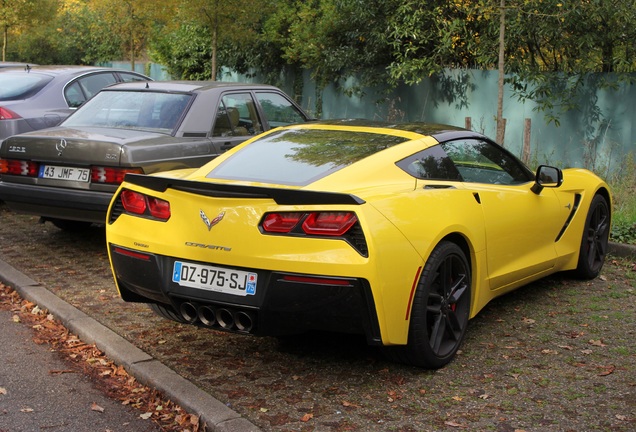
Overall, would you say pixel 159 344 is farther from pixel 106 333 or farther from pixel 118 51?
pixel 118 51

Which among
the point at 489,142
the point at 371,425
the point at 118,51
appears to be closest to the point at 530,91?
the point at 489,142

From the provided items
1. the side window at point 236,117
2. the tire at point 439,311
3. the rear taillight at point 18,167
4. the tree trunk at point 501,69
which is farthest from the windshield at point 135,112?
the tree trunk at point 501,69

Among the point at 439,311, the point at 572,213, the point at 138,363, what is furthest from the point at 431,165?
the point at 138,363

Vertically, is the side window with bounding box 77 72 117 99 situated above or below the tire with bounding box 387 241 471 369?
above

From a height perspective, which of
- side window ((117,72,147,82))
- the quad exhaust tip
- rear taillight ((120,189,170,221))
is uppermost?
side window ((117,72,147,82))

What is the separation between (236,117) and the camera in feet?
29.1

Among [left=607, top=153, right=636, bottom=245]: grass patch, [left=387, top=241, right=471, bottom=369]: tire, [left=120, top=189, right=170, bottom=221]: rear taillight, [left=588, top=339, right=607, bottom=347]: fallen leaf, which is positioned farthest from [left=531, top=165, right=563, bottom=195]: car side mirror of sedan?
[left=120, top=189, right=170, bottom=221]: rear taillight

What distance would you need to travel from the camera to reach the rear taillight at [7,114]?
1014 centimetres

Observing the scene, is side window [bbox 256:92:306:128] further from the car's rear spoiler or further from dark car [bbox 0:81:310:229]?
the car's rear spoiler

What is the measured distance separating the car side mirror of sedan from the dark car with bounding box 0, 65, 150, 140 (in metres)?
6.05

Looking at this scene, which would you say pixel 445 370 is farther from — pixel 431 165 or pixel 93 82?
pixel 93 82

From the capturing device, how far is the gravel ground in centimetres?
454

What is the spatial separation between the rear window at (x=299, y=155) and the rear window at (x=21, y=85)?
546cm

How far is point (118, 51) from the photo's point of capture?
41312 millimetres
